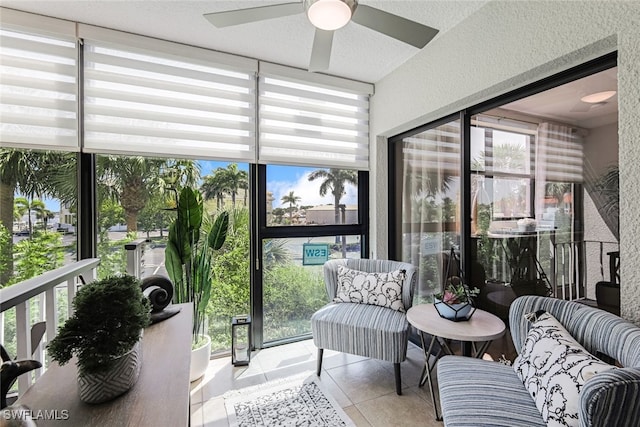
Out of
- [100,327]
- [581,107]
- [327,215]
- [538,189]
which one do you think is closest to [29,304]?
[100,327]

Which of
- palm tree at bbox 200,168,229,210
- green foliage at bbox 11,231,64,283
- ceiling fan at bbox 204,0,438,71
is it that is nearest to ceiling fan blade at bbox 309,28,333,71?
ceiling fan at bbox 204,0,438,71

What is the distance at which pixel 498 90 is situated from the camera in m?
1.99

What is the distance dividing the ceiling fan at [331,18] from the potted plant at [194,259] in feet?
4.26

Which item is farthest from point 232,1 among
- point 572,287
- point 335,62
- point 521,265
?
point 572,287

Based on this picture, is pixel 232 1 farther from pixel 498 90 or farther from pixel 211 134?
pixel 498 90

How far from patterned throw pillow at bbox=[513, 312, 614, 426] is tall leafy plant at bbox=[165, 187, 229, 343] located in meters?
2.17

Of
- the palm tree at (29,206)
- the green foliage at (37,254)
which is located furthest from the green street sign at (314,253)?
the palm tree at (29,206)

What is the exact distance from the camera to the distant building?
306cm

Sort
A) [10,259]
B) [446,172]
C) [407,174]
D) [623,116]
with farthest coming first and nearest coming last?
[407,174]
[446,172]
[10,259]
[623,116]

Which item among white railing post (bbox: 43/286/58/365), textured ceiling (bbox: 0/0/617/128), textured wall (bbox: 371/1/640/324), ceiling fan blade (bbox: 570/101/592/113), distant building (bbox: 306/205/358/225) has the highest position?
textured ceiling (bbox: 0/0/617/128)

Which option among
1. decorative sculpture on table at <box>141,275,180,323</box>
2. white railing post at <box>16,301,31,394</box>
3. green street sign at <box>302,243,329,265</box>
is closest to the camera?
white railing post at <box>16,301,31,394</box>

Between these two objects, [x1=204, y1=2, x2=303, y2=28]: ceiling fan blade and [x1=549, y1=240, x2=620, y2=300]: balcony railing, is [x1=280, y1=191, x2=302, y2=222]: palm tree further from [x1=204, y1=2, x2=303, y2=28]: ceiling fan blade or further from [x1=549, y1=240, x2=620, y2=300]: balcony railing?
[x1=549, y1=240, x2=620, y2=300]: balcony railing

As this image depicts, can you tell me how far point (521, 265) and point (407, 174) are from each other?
1.37 metres

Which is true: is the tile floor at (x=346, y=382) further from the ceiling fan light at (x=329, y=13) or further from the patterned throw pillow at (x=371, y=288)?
the ceiling fan light at (x=329, y=13)
